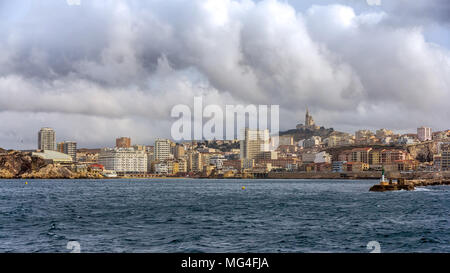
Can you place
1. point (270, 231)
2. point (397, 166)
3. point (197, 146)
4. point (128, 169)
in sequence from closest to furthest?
point (270, 231), point (397, 166), point (128, 169), point (197, 146)

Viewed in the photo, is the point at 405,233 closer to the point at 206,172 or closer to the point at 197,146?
the point at 206,172

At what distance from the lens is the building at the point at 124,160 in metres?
137

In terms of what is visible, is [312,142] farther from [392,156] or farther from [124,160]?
[124,160]

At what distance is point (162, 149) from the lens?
141625 millimetres

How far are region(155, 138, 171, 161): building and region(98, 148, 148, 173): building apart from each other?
385 cm

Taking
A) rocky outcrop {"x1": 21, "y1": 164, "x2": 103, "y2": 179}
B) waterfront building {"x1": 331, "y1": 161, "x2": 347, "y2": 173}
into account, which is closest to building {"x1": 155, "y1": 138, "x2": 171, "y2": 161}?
rocky outcrop {"x1": 21, "y1": 164, "x2": 103, "y2": 179}

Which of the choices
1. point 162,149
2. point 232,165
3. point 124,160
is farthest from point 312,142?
point 124,160

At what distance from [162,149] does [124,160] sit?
457 inches

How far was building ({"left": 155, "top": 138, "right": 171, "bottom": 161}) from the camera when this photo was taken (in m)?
141

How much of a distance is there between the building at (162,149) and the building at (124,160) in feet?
12.6

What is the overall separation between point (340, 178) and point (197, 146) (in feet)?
185
